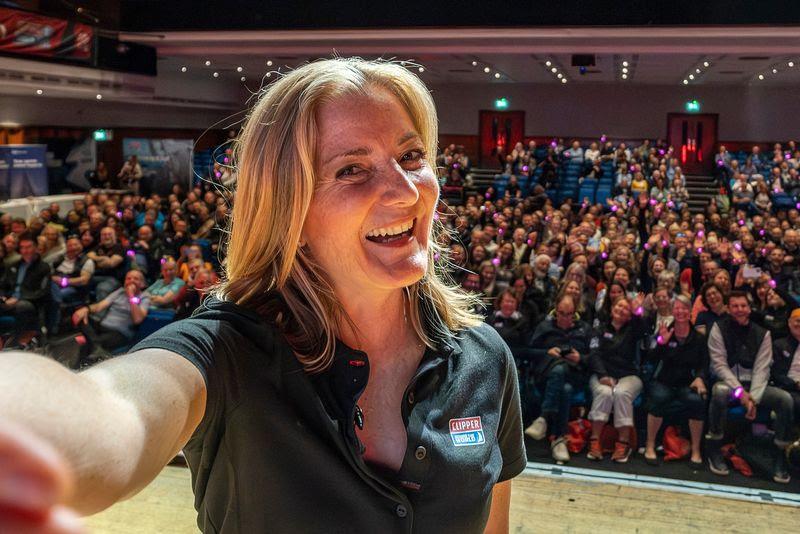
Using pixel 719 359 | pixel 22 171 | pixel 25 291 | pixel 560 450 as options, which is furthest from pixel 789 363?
pixel 22 171

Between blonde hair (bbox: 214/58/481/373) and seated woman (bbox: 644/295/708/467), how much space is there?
16.3 feet

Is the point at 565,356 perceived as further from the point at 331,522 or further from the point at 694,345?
the point at 331,522

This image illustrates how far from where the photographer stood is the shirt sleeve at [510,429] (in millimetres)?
1160

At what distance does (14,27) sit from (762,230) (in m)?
10.5

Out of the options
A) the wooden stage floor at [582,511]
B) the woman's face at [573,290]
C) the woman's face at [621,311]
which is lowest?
the wooden stage floor at [582,511]

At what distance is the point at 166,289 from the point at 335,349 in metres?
6.99

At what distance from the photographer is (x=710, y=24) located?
417 inches

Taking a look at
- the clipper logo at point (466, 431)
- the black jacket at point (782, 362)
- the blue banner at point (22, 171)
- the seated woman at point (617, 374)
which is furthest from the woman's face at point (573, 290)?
the blue banner at point (22, 171)

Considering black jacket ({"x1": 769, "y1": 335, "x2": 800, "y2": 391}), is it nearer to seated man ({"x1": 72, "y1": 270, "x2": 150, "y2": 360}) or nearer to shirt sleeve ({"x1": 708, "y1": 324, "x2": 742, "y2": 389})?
shirt sleeve ({"x1": 708, "y1": 324, "x2": 742, "y2": 389})

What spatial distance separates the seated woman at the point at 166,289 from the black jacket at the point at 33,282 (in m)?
1.03

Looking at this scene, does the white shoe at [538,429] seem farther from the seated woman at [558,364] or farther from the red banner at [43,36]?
the red banner at [43,36]

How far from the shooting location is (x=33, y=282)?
781 centimetres

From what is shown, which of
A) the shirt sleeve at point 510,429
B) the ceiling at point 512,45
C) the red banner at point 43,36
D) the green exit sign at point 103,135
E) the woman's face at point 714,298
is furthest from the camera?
the green exit sign at point 103,135

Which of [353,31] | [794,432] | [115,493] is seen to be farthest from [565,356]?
[353,31]
